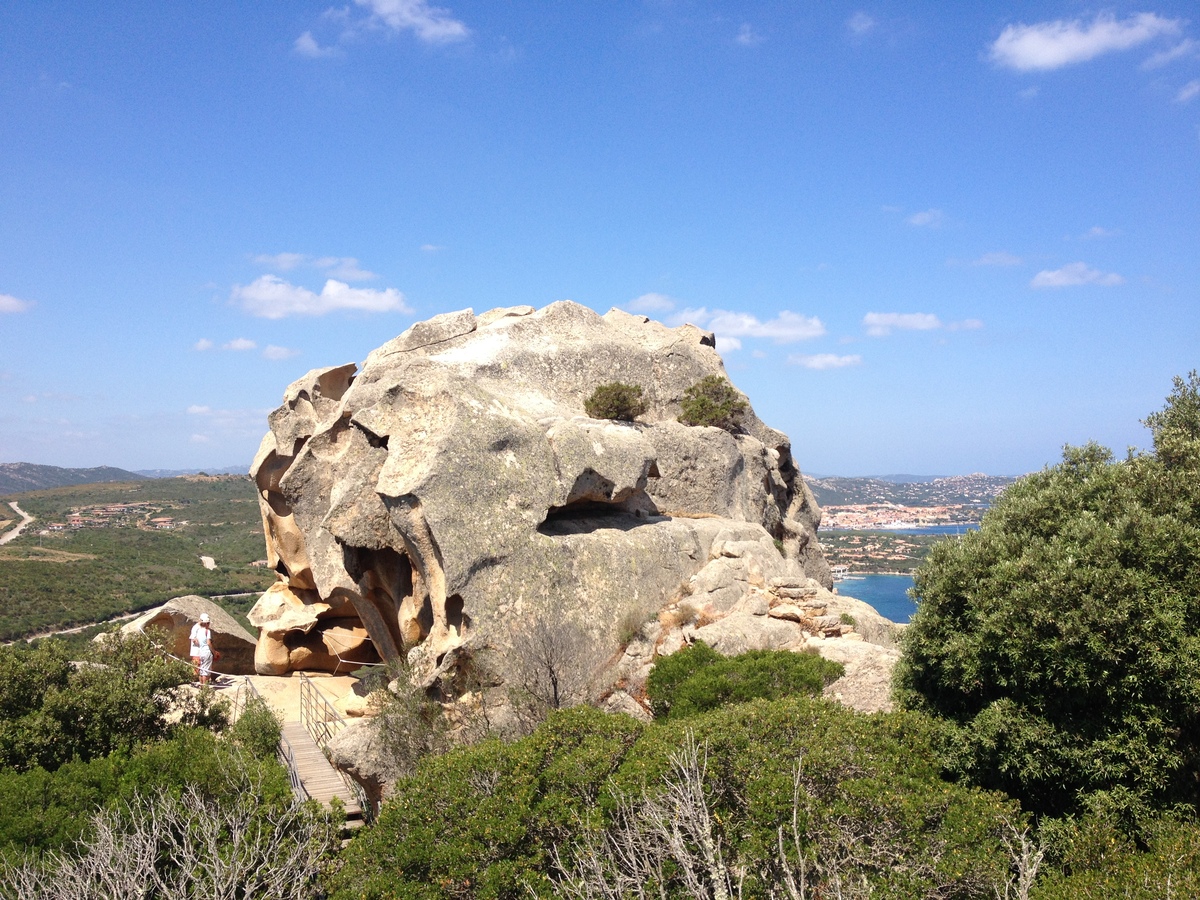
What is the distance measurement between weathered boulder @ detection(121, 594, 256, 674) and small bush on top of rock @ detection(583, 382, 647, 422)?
14.4 m

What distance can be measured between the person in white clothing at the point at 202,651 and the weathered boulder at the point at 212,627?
189 centimetres

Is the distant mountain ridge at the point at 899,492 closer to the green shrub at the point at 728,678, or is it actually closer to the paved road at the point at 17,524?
the paved road at the point at 17,524

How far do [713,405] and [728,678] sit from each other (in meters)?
13.4

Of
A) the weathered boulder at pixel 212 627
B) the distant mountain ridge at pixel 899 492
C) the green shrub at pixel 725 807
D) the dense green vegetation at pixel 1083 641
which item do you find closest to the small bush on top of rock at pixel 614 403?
the green shrub at pixel 725 807

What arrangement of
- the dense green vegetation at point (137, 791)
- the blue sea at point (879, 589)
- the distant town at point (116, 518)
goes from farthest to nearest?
the distant town at point (116, 518)
the blue sea at point (879, 589)
the dense green vegetation at point (137, 791)

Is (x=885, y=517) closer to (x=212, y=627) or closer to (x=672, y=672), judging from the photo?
(x=212, y=627)

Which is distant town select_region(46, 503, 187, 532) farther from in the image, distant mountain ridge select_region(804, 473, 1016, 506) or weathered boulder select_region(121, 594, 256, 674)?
distant mountain ridge select_region(804, 473, 1016, 506)

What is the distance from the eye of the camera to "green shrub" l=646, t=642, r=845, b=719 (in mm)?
14617

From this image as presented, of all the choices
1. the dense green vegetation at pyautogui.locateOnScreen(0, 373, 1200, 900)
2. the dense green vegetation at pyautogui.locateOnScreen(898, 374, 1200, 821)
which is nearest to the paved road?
the dense green vegetation at pyautogui.locateOnScreen(0, 373, 1200, 900)

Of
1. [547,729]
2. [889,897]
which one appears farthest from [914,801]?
[547,729]

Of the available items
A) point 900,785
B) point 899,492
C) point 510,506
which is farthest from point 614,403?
point 899,492

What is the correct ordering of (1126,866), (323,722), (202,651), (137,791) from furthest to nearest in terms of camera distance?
(202,651) < (323,722) < (137,791) < (1126,866)

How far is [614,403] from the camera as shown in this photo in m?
24.7

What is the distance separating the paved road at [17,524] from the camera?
248 feet
